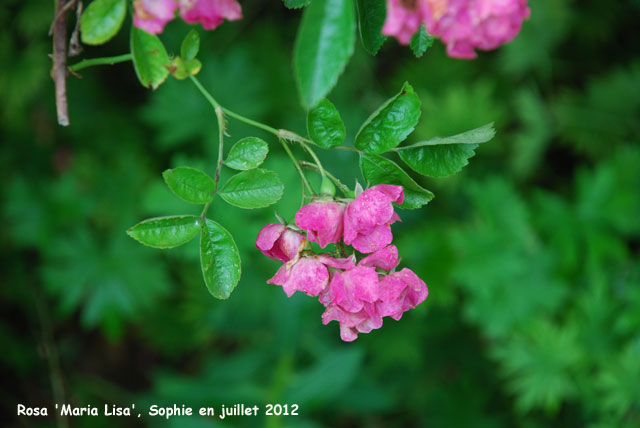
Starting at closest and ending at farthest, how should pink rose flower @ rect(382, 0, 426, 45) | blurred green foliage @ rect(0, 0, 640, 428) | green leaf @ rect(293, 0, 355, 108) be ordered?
green leaf @ rect(293, 0, 355, 108) < pink rose flower @ rect(382, 0, 426, 45) < blurred green foliage @ rect(0, 0, 640, 428)

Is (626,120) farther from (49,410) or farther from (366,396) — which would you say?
(49,410)

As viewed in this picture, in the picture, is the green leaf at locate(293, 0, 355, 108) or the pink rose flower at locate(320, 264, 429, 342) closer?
the green leaf at locate(293, 0, 355, 108)

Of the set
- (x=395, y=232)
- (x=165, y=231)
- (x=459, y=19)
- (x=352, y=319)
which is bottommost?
(x=352, y=319)

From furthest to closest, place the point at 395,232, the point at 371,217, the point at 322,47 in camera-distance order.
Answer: the point at 395,232, the point at 371,217, the point at 322,47

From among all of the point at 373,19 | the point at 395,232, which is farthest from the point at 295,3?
the point at 395,232

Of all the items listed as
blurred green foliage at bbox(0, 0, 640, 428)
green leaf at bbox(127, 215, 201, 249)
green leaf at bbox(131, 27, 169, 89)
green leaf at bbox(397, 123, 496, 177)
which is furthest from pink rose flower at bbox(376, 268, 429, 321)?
blurred green foliage at bbox(0, 0, 640, 428)

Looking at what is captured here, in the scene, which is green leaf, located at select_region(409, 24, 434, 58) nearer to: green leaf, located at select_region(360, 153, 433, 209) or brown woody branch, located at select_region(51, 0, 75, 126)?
green leaf, located at select_region(360, 153, 433, 209)

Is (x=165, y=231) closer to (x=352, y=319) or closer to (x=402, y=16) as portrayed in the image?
(x=352, y=319)

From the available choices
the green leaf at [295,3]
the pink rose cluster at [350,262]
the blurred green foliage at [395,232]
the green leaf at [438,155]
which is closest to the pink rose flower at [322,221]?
the pink rose cluster at [350,262]
